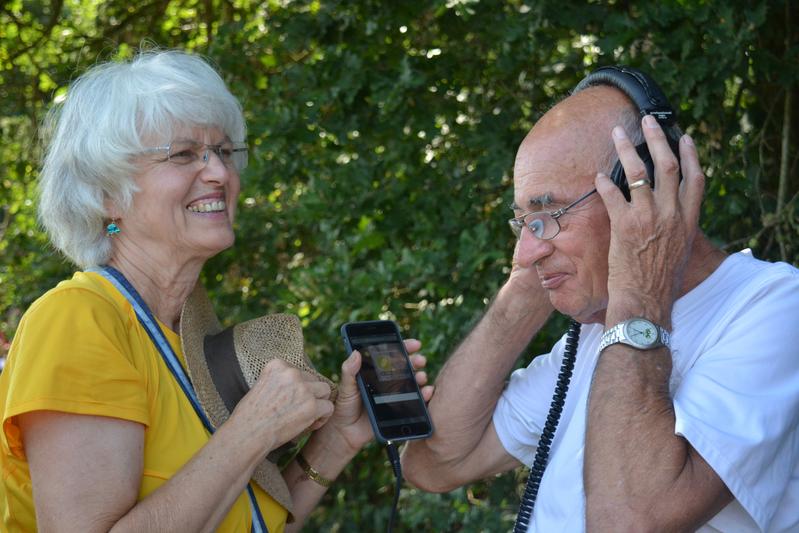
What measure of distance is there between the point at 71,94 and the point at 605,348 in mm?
1555

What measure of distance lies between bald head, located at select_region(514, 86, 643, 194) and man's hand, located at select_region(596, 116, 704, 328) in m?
0.10

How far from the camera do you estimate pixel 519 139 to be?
4.08 metres

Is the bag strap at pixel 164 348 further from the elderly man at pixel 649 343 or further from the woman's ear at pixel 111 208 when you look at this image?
the elderly man at pixel 649 343

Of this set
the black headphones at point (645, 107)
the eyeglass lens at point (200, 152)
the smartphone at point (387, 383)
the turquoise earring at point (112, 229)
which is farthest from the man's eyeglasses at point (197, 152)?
the black headphones at point (645, 107)

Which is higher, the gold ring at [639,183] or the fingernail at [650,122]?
the fingernail at [650,122]

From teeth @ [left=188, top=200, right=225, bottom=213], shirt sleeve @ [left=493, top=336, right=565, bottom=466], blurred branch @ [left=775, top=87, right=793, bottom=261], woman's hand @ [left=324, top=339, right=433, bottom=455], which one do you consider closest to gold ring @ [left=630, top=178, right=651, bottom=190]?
shirt sleeve @ [left=493, top=336, right=565, bottom=466]

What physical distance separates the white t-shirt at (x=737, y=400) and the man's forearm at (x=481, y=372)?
41 centimetres

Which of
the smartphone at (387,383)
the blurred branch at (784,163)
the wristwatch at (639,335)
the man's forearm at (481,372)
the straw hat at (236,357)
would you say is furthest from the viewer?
the blurred branch at (784,163)

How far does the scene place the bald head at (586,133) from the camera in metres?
2.31

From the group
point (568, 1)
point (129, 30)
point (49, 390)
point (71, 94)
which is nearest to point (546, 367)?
point (49, 390)

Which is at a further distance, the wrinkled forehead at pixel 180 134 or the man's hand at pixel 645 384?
the wrinkled forehead at pixel 180 134

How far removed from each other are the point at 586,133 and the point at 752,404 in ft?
2.31

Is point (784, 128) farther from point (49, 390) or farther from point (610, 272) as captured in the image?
point (49, 390)

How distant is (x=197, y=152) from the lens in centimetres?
271
